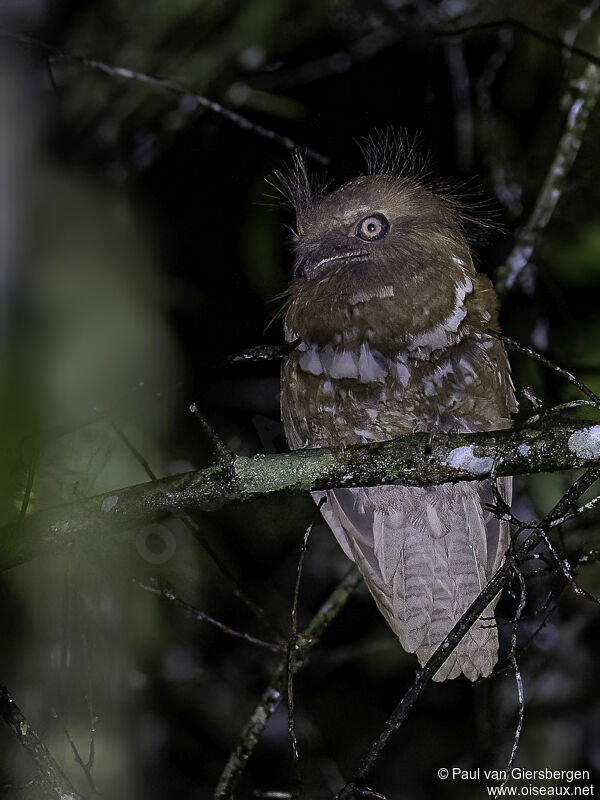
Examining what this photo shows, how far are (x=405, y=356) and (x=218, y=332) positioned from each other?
0.58 meters

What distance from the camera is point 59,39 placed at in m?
1.84

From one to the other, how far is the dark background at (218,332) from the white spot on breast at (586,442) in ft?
1.15

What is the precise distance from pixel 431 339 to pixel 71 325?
79 centimetres

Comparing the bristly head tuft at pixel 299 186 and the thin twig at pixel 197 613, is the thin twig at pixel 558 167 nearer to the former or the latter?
the bristly head tuft at pixel 299 186

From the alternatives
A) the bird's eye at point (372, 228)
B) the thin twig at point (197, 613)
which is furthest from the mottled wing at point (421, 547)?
the bird's eye at point (372, 228)

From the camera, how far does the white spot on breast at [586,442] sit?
127 cm

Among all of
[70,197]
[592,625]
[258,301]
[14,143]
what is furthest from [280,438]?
[592,625]

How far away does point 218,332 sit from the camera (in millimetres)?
1902

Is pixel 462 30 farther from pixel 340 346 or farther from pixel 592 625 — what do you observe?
pixel 592 625

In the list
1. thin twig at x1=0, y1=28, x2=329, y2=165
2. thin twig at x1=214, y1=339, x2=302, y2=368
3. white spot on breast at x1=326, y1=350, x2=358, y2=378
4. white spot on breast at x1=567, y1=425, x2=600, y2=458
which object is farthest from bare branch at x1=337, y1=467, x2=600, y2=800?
thin twig at x1=0, y1=28, x2=329, y2=165

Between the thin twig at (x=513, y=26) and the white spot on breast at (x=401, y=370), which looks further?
the thin twig at (x=513, y=26)

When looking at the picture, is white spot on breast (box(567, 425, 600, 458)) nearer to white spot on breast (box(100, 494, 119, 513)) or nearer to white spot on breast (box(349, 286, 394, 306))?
white spot on breast (box(349, 286, 394, 306))

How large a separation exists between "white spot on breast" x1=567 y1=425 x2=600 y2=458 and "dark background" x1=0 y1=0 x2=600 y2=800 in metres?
0.35

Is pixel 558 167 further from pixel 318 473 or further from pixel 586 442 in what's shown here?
pixel 318 473
